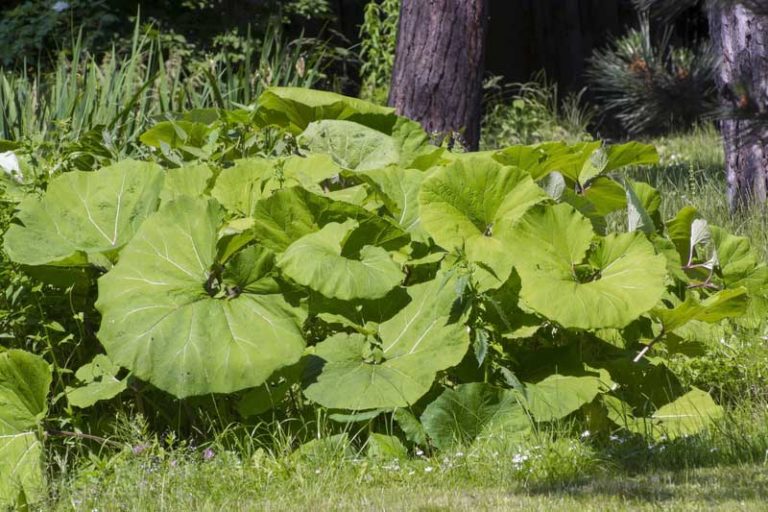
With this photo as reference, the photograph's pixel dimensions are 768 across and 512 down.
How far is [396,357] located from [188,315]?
0.69 m

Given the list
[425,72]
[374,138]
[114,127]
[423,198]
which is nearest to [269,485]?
[423,198]

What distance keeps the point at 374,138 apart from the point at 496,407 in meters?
1.28

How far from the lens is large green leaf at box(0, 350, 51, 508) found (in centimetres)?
348

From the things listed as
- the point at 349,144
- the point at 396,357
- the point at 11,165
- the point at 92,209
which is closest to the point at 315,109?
the point at 349,144

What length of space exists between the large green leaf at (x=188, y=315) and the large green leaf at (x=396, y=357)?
17 cm

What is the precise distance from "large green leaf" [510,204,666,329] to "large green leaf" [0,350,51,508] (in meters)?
1.60

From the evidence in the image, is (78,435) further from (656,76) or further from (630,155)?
(656,76)

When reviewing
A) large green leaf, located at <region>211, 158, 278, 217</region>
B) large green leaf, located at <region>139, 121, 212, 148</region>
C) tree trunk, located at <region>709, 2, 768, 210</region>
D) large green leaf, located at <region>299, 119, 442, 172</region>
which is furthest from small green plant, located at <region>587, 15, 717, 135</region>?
large green leaf, located at <region>211, 158, 278, 217</region>

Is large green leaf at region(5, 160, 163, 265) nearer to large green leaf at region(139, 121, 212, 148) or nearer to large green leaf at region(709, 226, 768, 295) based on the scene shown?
large green leaf at region(139, 121, 212, 148)

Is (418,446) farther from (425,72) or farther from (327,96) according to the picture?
(425,72)

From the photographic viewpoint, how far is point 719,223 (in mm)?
6172

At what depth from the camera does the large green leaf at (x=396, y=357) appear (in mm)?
3471

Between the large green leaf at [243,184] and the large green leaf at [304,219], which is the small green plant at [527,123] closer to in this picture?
the large green leaf at [243,184]

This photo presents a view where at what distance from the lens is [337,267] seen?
3596mm
